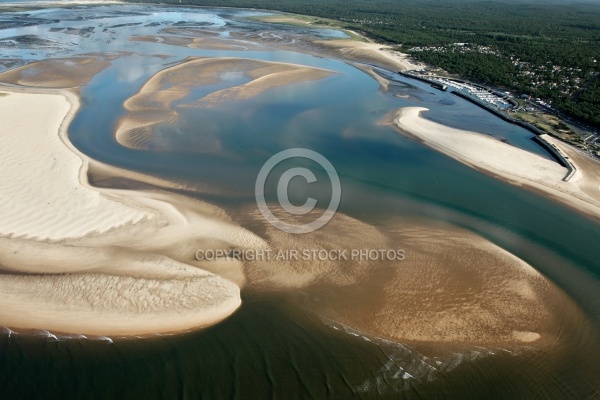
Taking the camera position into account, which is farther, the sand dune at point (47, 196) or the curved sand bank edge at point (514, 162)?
the curved sand bank edge at point (514, 162)

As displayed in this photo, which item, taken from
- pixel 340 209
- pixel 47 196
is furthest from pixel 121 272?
pixel 340 209

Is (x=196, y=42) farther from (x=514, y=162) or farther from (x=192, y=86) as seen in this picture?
(x=514, y=162)

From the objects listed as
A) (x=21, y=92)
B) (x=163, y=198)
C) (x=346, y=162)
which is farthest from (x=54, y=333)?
(x=21, y=92)

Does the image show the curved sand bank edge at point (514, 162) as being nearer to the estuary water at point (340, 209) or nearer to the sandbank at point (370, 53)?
the estuary water at point (340, 209)

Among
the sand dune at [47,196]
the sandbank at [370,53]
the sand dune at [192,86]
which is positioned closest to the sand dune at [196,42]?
the sand dune at [192,86]

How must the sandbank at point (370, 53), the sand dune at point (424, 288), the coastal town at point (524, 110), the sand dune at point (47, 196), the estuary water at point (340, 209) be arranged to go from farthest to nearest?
1. the sandbank at point (370, 53)
2. the coastal town at point (524, 110)
3. the sand dune at point (47, 196)
4. the sand dune at point (424, 288)
5. the estuary water at point (340, 209)

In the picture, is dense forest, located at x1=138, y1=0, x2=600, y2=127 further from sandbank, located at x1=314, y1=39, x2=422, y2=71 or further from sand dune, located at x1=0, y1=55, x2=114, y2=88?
sand dune, located at x1=0, y1=55, x2=114, y2=88

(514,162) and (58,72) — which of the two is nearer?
(514,162)
